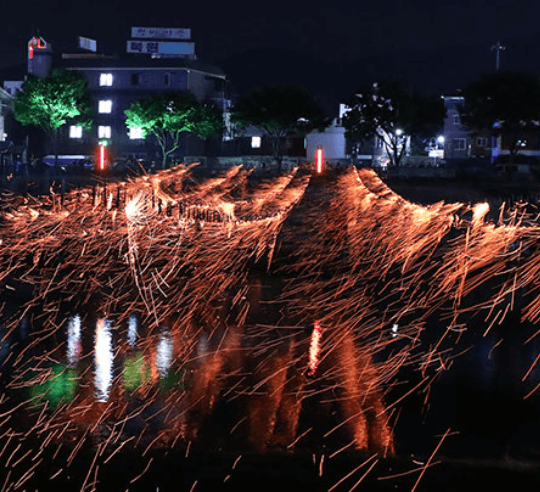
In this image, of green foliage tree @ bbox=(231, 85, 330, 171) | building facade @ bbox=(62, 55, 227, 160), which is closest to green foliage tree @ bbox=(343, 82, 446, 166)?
green foliage tree @ bbox=(231, 85, 330, 171)

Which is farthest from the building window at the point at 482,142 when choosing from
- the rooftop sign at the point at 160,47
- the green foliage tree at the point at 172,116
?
the green foliage tree at the point at 172,116

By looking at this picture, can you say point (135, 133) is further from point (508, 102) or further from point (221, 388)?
point (221, 388)

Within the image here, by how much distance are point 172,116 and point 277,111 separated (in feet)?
31.1

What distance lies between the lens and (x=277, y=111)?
249ft

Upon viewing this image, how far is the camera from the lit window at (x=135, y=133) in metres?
74.8

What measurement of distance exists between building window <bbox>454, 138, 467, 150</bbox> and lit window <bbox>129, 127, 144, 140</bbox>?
37.6 metres

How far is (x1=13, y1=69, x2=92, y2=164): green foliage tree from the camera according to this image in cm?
Answer: 7012

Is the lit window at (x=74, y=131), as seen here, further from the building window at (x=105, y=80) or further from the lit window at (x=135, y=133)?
the building window at (x=105, y=80)

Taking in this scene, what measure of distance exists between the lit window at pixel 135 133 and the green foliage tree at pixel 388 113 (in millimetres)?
17878

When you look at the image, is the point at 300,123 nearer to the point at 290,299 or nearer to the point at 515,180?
the point at 515,180

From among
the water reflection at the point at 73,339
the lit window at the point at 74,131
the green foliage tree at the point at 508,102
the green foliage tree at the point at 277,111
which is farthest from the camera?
the green foliage tree at the point at 277,111

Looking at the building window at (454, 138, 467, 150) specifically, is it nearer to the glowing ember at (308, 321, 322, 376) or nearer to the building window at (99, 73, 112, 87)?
the building window at (99, 73, 112, 87)

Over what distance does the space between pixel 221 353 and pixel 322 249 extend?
927cm

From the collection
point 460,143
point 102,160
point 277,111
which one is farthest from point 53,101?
point 102,160
